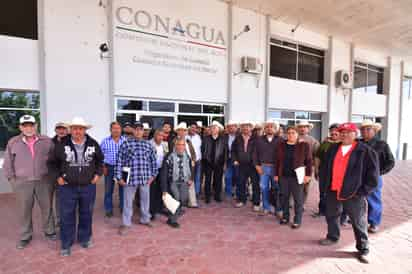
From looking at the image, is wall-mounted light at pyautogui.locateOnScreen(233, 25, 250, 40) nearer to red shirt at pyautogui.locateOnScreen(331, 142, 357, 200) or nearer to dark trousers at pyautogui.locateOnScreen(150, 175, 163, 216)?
dark trousers at pyautogui.locateOnScreen(150, 175, 163, 216)

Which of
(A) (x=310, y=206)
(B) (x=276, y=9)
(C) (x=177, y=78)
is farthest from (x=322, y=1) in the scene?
(A) (x=310, y=206)

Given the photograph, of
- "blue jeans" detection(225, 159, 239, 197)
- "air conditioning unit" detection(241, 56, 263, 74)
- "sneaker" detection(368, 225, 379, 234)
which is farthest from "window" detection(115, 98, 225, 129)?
"sneaker" detection(368, 225, 379, 234)

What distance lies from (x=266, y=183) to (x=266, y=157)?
0.49 m

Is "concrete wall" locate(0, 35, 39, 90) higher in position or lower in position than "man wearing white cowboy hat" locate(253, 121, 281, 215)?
higher

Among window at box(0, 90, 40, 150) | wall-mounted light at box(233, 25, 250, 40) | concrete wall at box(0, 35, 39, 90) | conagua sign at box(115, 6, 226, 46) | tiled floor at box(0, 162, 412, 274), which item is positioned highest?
wall-mounted light at box(233, 25, 250, 40)

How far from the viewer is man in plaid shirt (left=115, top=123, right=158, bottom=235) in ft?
10.9

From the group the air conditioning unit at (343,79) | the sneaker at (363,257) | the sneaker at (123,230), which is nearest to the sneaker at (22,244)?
the sneaker at (123,230)

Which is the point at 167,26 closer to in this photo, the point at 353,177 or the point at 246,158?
the point at 246,158

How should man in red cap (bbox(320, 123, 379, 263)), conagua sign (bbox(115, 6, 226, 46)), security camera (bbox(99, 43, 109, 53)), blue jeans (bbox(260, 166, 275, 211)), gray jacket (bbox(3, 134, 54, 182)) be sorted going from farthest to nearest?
1. conagua sign (bbox(115, 6, 226, 46))
2. security camera (bbox(99, 43, 109, 53))
3. blue jeans (bbox(260, 166, 275, 211))
4. gray jacket (bbox(3, 134, 54, 182))
5. man in red cap (bbox(320, 123, 379, 263))

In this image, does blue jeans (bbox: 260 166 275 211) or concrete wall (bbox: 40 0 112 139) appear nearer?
blue jeans (bbox: 260 166 275 211)

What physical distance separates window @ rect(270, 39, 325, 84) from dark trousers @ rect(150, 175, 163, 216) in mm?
7215

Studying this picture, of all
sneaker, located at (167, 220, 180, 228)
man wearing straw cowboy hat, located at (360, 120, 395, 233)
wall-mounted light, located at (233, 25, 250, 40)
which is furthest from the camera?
wall-mounted light, located at (233, 25, 250, 40)

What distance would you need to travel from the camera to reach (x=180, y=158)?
12.2 feet

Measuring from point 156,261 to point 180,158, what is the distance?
154 cm
